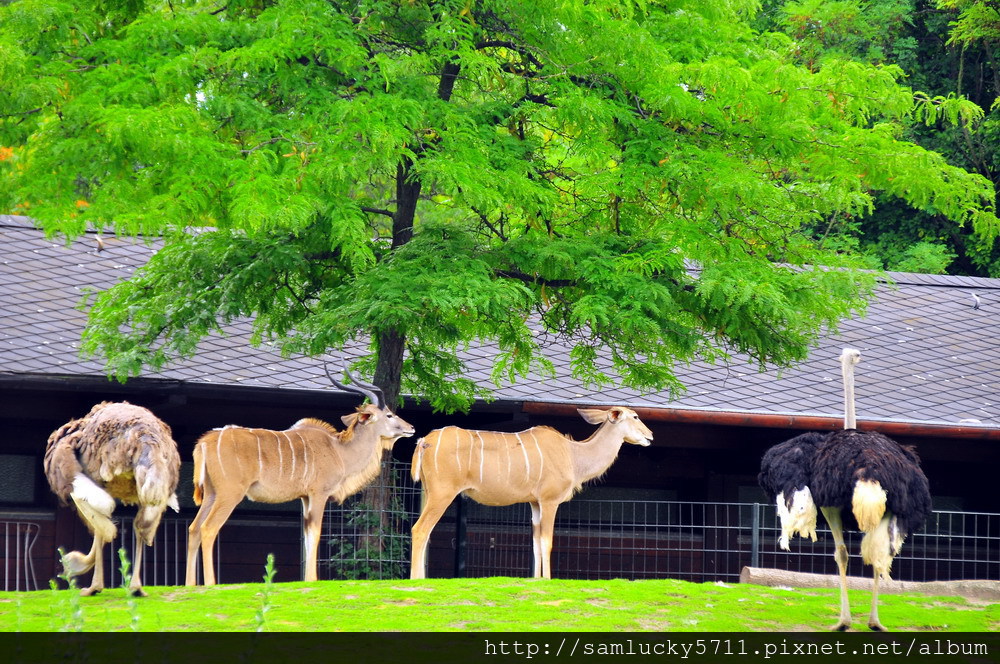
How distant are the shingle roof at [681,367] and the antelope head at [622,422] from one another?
6.49 ft

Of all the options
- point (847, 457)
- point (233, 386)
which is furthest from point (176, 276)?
point (847, 457)

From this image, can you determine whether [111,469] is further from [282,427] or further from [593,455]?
[282,427]

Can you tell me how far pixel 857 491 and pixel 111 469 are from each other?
565 cm

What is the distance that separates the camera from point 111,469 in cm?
981

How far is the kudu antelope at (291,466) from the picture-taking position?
37.3 ft

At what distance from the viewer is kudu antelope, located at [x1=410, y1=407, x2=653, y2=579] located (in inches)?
475

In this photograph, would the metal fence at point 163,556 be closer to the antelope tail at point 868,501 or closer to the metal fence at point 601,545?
the metal fence at point 601,545

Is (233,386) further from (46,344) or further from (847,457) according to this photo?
(847,457)

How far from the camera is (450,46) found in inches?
488

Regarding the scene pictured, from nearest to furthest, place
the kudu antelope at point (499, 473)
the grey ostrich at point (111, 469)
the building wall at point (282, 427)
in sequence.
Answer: the grey ostrich at point (111, 469)
the kudu antelope at point (499, 473)
the building wall at point (282, 427)

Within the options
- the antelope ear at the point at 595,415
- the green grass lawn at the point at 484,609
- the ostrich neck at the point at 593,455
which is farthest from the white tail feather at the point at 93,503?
the antelope ear at the point at 595,415

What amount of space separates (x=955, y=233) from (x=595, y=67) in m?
18.8

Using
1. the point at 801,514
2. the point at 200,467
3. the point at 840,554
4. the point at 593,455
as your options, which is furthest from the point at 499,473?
the point at 840,554

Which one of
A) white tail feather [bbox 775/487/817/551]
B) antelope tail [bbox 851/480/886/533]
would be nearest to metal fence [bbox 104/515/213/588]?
white tail feather [bbox 775/487/817/551]
